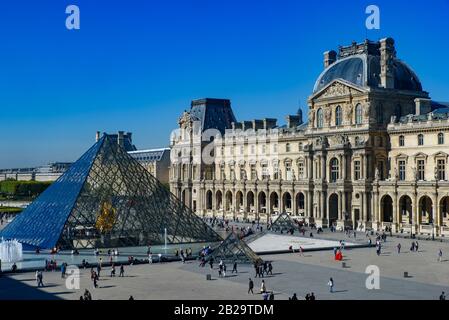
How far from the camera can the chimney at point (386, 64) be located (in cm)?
6394

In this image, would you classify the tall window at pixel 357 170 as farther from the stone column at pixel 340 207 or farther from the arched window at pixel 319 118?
the arched window at pixel 319 118

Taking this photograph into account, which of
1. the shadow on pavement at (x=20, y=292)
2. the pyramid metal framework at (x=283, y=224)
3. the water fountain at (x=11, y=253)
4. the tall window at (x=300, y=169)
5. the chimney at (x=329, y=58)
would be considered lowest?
the shadow on pavement at (x=20, y=292)

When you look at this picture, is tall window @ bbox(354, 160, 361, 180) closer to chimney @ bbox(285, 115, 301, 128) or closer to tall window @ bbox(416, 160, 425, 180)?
tall window @ bbox(416, 160, 425, 180)

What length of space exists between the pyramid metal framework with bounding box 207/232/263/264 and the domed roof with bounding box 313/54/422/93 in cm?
3032

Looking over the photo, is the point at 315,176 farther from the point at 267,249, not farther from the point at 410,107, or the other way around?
the point at 267,249

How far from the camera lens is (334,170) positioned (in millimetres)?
66125

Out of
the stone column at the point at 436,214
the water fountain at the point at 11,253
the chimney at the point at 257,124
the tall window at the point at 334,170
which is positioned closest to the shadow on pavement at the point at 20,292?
the water fountain at the point at 11,253

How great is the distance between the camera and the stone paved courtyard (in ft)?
91.5

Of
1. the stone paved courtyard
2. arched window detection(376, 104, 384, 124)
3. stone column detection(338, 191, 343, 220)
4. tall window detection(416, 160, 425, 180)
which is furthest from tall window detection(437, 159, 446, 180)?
the stone paved courtyard

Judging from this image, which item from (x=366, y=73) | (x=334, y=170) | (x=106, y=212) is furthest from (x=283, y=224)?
(x=106, y=212)

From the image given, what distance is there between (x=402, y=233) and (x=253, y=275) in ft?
88.8

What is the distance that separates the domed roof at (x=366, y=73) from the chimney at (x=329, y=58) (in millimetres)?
4167

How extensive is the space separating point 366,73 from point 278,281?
123 feet
